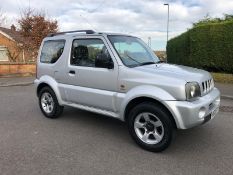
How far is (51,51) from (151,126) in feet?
10.1

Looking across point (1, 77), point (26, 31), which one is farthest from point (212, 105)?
point (26, 31)

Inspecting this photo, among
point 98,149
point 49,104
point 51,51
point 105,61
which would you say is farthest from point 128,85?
point 49,104

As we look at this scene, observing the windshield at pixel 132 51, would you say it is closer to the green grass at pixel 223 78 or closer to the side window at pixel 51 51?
the side window at pixel 51 51

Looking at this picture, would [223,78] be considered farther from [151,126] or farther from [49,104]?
[151,126]

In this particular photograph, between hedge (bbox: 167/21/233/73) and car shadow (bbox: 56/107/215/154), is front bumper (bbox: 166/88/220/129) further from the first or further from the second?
hedge (bbox: 167/21/233/73)

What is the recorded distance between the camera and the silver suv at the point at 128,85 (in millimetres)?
4328

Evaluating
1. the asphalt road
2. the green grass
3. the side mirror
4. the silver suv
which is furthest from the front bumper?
the green grass

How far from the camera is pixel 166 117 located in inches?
171

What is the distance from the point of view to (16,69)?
17.6m

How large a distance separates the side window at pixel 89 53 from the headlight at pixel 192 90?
4.89 ft

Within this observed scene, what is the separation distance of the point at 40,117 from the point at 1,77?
11.0 m

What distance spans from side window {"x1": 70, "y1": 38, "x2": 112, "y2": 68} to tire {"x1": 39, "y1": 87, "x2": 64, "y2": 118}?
1040mm

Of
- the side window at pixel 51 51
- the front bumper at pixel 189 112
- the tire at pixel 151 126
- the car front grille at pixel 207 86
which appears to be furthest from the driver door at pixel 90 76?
the car front grille at pixel 207 86

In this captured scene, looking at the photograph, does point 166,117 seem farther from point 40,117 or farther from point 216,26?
point 216,26
